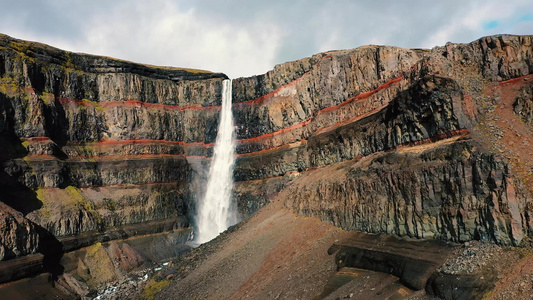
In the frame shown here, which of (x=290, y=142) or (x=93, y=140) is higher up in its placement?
(x=93, y=140)

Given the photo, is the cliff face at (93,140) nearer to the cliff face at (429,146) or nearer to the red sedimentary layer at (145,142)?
the red sedimentary layer at (145,142)

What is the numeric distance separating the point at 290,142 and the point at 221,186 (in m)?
12.1

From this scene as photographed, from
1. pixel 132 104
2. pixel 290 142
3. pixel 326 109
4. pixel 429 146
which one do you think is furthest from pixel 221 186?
pixel 429 146

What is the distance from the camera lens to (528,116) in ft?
53.8

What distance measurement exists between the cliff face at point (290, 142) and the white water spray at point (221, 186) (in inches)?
56.0

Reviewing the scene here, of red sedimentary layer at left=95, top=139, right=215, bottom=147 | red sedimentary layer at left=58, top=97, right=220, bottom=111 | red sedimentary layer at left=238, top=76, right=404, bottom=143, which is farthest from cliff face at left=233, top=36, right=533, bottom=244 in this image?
red sedimentary layer at left=58, top=97, right=220, bottom=111

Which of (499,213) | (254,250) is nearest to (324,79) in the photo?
(254,250)

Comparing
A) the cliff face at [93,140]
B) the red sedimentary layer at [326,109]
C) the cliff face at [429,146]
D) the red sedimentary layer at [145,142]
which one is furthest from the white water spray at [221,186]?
the cliff face at [429,146]

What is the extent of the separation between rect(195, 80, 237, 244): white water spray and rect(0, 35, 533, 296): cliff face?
4.67 ft

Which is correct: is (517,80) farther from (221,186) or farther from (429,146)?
(221,186)

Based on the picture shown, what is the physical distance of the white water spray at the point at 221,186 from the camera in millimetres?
45000

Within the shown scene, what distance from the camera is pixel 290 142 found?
43469 mm

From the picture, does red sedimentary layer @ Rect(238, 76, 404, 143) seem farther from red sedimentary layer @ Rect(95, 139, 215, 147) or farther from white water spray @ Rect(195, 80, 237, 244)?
red sedimentary layer @ Rect(95, 139, 215, 147)

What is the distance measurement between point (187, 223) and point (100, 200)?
10809 millimetres
